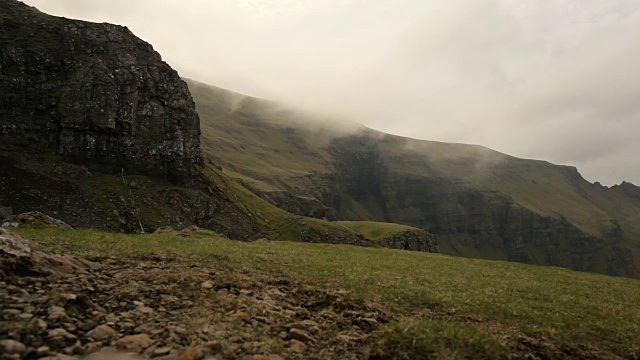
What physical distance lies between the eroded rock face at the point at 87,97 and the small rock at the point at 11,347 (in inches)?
4192

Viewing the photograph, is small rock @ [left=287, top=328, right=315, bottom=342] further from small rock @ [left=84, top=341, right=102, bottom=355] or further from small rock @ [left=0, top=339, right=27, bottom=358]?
small rock @ [left=0, top=339, right=27, bottom=358]

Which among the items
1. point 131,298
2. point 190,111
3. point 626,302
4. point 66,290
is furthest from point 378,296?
point 190,111

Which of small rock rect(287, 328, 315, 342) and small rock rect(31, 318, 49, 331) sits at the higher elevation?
small rock rect(287, 328, 315, 342)

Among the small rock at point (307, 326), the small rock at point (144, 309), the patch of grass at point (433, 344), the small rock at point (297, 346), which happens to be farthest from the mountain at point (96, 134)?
the patch of grass at point (433, 344)

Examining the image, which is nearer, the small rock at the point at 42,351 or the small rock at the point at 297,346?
the small rock at the point at 42,351

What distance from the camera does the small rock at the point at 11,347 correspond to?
24.6 feet

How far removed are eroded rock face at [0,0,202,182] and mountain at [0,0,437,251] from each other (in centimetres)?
26

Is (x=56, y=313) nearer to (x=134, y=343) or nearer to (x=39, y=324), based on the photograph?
(x=39, y=324)

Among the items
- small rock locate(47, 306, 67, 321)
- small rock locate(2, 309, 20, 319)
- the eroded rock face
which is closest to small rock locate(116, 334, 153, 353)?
small rock locate(47, 306, 67, 321)

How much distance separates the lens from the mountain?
3445 inches

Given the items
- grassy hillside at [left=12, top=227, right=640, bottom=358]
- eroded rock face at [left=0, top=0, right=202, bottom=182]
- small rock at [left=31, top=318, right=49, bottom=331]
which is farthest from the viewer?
eroded rock face at [left=0, top=0, right=202, bottom=182]

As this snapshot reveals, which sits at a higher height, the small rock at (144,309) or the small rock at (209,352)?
the small rock at (209,352)

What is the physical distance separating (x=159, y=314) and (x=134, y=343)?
6.68ft

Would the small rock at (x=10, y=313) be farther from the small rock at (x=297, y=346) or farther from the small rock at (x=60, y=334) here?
the small rock at (x=297, y=346)
